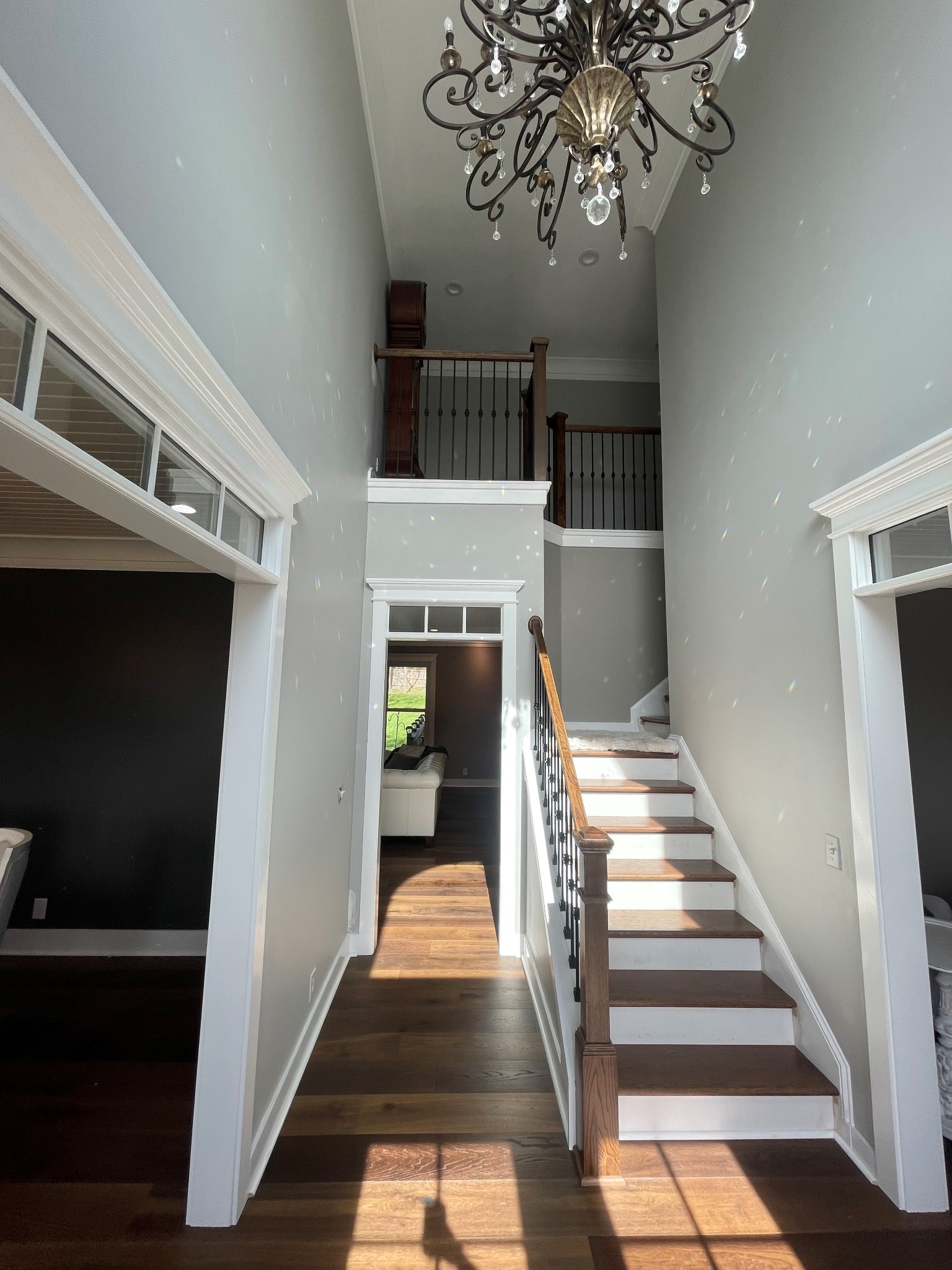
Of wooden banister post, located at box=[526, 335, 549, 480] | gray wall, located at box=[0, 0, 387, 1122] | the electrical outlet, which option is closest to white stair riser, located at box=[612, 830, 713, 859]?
the electrical outlet

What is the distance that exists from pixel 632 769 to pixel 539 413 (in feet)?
8.53

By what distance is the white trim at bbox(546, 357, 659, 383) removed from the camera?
6.57 meters

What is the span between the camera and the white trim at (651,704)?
5273 millimetres

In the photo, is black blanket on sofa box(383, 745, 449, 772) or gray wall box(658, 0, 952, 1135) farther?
black blanket on sofa box(383, 745, 449, 772)

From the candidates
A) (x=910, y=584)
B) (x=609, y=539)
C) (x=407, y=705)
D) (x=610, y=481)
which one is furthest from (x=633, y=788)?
(x=407, y=705)

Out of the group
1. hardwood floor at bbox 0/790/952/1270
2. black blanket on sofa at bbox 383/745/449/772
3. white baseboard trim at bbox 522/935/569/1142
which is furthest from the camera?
black blanket on sofa at bbox 383/745/449/772

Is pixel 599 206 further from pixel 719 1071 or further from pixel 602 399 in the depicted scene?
pixel 602 399

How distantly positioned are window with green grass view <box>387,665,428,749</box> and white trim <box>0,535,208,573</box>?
728 centimetres

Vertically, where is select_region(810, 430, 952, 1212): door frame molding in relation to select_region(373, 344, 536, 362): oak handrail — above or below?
below

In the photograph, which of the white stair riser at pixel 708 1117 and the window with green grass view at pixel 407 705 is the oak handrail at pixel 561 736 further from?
the window with green grass view at pixel 407 705

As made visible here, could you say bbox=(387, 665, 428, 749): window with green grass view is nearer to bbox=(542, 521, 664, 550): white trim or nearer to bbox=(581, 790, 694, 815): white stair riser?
bbox=(542, 521, 664, 550): white trim

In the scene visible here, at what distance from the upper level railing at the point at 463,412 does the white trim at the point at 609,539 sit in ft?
2.27

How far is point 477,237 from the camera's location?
4.91 metres

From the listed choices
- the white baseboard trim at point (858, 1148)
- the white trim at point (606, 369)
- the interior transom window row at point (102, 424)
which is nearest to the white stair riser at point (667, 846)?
the white baseboard trim at point (858, 1148)
